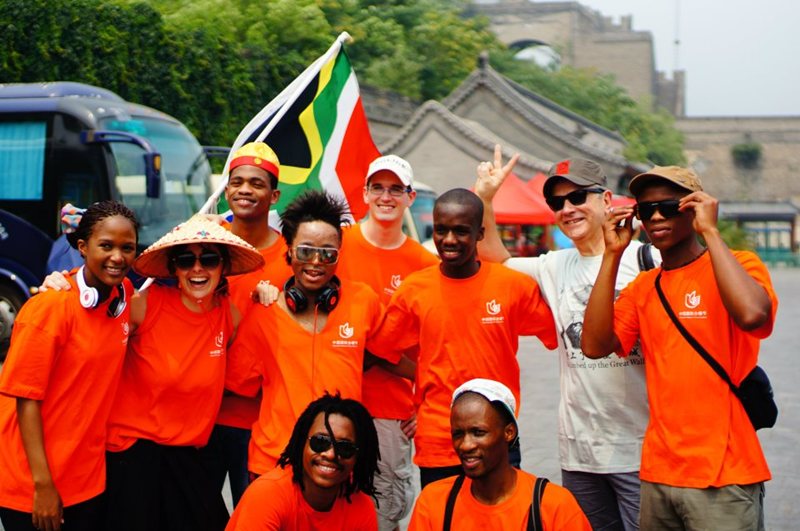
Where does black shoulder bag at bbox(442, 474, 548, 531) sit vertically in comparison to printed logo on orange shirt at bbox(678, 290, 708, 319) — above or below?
below

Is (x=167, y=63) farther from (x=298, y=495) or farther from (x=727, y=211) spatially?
(x=727, y=211)

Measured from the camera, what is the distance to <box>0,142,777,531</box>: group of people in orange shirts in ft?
12.9

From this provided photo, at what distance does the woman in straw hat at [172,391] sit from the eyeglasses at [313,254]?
0.22 metres

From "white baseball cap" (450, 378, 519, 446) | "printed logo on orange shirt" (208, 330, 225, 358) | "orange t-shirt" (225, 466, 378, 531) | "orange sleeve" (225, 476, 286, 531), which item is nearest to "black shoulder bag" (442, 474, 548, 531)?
"white baseball cap" (450, 378, 519, 446)

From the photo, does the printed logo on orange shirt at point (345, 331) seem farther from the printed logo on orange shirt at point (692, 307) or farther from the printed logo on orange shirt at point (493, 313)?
the printed logo on orange shirt at point (692, 307)

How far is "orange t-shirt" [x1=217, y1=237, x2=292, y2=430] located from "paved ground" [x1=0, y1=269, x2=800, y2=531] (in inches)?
102

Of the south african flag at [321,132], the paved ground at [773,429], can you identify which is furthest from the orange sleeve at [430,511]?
the paved ground at [773,429]

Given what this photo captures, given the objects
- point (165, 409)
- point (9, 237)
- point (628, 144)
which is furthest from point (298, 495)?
point (628, 144)

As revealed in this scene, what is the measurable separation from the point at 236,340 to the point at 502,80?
33.0 metres

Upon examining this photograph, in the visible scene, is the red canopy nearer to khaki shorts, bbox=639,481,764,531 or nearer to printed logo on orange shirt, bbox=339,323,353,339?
printed logo on orange shirt, bbox=339,323,353,339

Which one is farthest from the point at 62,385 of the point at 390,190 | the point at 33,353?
the point at 390,190

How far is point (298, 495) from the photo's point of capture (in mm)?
3953

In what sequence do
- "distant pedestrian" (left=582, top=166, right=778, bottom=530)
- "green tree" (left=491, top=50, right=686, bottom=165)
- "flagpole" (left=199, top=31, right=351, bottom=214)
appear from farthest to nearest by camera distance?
"green tree" (left=491, top=50, right=686, bottom=165) → "flagpole" (left=199, top=31, right=351, bottom=214) → "distant pedestrian" (left=582, top=166, right=778, bottom=530)

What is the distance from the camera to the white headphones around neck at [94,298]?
4039 millimetres
